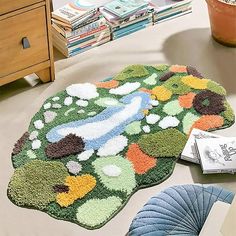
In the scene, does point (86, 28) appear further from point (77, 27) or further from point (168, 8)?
point (168, 8)

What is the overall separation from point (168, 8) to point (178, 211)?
1.53m

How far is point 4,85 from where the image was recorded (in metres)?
A: 2.68

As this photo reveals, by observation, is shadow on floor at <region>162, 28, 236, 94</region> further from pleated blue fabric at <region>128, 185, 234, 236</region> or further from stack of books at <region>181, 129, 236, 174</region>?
pleated blue fabric at <region>128, 185, 234, 236</region>

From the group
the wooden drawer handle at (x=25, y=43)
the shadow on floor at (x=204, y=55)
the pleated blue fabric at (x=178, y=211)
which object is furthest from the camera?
the shadow on floor at (x=204, y=55)

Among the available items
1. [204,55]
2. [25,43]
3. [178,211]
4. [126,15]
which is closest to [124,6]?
[126,15]

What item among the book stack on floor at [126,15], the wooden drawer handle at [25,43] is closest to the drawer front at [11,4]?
the wooden drawer handle at [25,43]

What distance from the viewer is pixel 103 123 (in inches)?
95.7

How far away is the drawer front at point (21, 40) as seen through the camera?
7.91ft

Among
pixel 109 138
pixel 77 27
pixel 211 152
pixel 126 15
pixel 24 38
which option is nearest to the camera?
pixel 211 152

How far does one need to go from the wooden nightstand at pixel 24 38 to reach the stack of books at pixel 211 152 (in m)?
0.81

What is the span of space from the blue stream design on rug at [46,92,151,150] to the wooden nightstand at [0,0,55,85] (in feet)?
1.18

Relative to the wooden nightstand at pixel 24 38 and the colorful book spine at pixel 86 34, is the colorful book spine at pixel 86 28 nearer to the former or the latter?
the colorful book spine at pixel 86 34

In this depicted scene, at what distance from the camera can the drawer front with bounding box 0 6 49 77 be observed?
2410 millimetres

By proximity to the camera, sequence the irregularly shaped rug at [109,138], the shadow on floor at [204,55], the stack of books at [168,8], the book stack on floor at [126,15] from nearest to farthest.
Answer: the irregularly shaped rug at [109,138]
the shadow on floor at [204,55]
the book stack on floor at [126,15]
the stack of books at [168,8]
